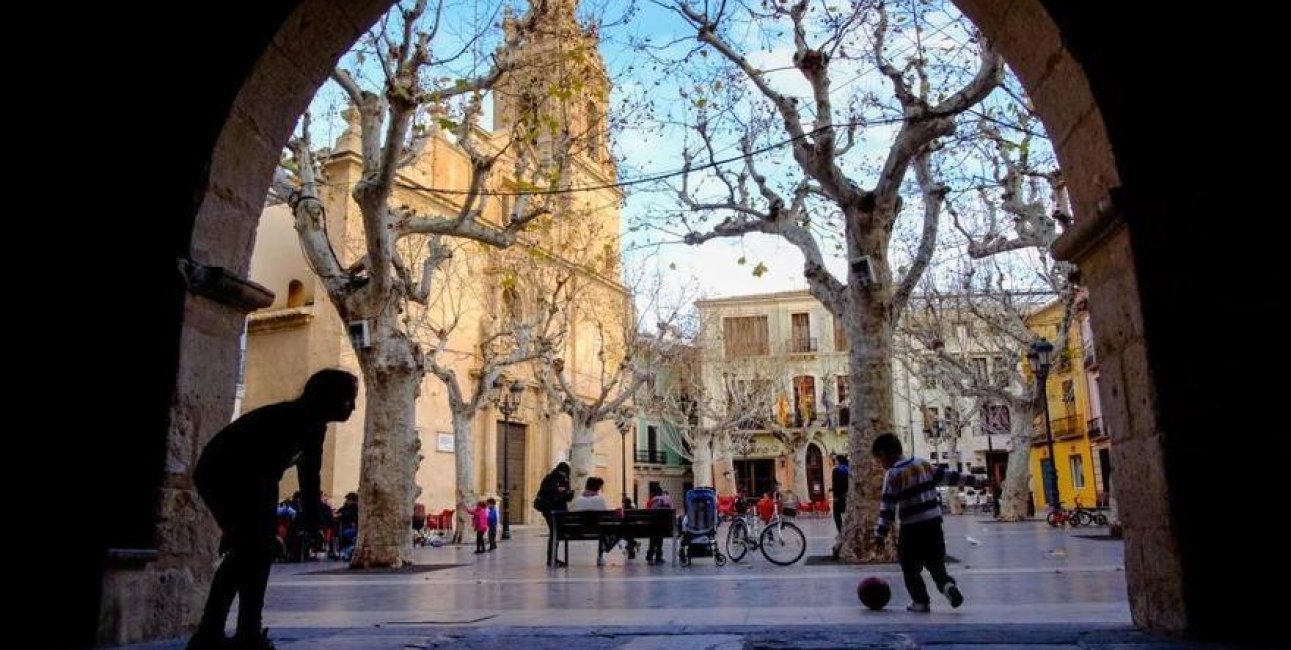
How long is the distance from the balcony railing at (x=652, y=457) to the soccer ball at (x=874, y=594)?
120ft

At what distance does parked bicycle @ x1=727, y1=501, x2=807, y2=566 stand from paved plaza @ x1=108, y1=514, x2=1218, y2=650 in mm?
281

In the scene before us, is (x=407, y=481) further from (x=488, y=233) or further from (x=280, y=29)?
(x=280, y=29)

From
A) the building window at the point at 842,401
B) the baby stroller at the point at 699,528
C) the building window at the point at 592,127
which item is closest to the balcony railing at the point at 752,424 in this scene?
the building window at the point at 842,401

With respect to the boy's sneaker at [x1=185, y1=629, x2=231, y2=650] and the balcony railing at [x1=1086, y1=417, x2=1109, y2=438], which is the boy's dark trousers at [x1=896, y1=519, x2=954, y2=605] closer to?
the boy's sneaker at [x1=185, y1=629, x2=231, y2=650]

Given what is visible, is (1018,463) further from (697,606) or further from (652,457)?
(652,457)

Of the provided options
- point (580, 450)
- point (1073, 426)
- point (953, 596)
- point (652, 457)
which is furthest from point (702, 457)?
point (953, 596)

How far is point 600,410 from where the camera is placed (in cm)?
2452

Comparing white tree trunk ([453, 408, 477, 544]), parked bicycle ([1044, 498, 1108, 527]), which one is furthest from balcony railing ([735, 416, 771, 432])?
parked bicycle ([1044, 498, 1108, 527])

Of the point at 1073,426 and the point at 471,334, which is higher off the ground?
the point at 471,334

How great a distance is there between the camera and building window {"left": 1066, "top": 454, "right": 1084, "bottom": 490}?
38.5 meters

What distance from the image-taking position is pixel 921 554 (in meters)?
6.06

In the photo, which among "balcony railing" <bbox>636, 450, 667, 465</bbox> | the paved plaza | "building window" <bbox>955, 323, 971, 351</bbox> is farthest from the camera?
"balcony railing" <bbox>636, 450, 667, 465</bbox>

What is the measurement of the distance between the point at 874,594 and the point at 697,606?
1272 millimetres

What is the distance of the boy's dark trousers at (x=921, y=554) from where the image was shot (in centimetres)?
598
